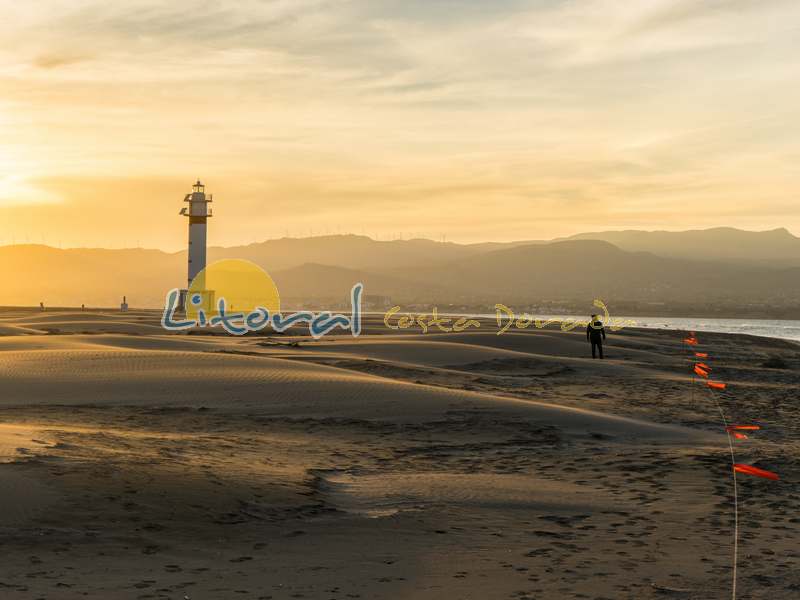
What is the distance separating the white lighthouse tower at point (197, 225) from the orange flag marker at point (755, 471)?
62626 millimetres

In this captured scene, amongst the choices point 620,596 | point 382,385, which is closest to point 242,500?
point 620,596

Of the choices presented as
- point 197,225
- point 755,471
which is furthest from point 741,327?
point 755,471

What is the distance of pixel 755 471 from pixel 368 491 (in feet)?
18.3

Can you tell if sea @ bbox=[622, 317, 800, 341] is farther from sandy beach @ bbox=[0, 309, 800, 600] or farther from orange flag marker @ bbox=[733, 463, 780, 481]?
orange flag marker @ bbox=[733, 463, 780, 481]

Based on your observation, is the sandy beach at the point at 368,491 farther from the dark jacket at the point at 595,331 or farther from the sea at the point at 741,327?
the sea at the point at 741,327

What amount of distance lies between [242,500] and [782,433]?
38.6 ft

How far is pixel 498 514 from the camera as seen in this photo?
33.1 feet

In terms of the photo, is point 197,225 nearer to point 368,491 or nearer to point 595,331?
point 595,331

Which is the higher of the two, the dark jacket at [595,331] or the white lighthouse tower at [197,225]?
the white lighthouse tower at [197,225]

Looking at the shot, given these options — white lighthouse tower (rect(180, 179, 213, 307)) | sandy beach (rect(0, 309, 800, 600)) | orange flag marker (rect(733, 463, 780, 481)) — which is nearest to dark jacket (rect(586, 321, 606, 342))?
sandy beach (rect(0, 309, 800, 600))

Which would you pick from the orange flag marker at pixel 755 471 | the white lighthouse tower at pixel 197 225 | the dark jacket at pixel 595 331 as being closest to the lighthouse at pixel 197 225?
the white lighthouse tower at pixel 197 225

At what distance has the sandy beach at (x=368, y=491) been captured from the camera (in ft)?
24.7

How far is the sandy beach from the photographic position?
754 cm

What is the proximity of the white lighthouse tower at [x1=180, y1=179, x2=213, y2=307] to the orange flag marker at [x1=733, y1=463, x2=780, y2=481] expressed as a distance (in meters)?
62.6
